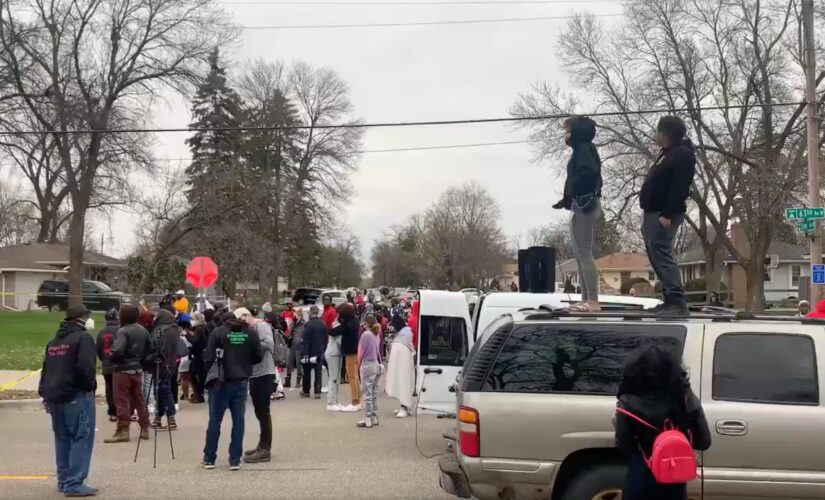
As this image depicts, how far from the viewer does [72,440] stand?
7324 millimetres

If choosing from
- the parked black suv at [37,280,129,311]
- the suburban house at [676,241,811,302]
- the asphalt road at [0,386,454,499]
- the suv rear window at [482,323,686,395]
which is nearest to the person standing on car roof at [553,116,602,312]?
the suv rear window at [482,323,686,395]

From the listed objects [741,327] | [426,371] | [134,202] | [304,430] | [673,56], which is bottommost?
[304,430]

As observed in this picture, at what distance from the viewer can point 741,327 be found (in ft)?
17.1

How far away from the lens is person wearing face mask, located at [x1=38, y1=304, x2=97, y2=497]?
23.8ft

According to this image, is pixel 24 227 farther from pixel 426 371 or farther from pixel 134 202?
pixel 426 371

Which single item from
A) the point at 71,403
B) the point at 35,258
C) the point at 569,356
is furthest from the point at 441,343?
the point at 35,258

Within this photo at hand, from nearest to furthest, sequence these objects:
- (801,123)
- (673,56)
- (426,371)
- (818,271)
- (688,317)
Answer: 1. (688,317)
2. (426,371)
3. (818,271)
4. (801,123)
5. (673,56)

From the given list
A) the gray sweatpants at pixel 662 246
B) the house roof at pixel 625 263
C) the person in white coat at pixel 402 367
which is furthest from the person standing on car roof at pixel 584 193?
the house roof at pixel 625 263

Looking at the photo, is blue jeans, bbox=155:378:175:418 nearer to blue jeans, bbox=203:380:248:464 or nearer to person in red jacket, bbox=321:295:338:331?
blue jeans, bbox=203:380:248:464

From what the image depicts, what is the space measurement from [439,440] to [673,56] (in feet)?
91.0

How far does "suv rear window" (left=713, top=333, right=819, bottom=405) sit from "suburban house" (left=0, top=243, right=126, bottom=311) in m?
49.3

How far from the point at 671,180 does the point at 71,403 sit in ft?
19.6

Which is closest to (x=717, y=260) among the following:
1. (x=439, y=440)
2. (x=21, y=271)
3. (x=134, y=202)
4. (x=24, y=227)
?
(x=134, y=202)

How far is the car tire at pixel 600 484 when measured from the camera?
16.6ft
